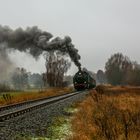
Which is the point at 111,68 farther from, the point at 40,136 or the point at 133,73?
the point at 40,136

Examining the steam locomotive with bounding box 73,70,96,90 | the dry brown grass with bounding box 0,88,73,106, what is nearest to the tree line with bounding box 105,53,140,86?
the steam locomotive with bounding box 73,70,96,90

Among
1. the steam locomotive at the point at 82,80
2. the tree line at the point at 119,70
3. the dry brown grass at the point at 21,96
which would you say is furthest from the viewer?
the tree line at the point at 119,70

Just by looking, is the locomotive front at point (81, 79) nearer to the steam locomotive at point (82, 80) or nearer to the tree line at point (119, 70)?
the steam locomotive at point (82, 80)

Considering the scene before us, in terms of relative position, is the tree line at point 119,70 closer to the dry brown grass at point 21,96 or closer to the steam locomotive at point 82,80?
the steam locomotive at point 82,80

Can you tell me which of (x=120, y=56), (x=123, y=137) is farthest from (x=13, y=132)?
(x=120, y=56)

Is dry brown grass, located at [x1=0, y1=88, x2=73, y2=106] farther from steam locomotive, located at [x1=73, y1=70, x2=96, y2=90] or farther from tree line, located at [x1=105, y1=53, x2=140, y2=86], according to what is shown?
tree line, located at [x1=105, y1=53, x2=140, y2=86]

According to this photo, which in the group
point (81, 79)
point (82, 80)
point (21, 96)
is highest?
point (81, 79)

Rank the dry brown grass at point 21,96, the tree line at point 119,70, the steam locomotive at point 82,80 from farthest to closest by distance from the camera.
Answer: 1. the tree line at point 119,70
2. the steam locomotive at point 82,80
3. the dry brown grass at point 21,96

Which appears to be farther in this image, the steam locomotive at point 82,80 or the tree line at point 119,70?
the tree line at point 119,70

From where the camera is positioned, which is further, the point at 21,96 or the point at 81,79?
the point at 81,79

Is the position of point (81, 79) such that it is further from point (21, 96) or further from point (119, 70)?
point (119, 70)

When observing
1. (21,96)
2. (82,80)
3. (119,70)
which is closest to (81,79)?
(82,80)

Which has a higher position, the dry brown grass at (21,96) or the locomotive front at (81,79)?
the locomotive front at (81,79)

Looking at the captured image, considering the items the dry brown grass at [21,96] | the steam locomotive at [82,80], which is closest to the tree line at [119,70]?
the steam locomotive at [82,80]
